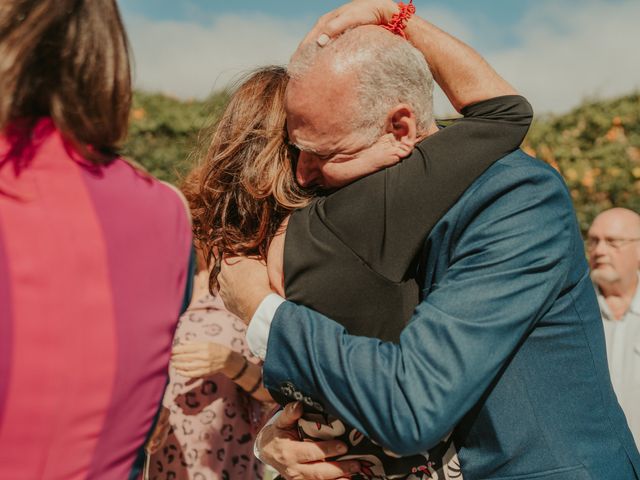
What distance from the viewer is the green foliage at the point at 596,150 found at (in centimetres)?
737

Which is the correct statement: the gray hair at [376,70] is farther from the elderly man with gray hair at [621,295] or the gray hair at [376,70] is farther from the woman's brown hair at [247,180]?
the elderly man with gray hair at [621,295]

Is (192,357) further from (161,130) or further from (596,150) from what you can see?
(161,130)

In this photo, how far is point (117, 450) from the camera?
4.46 ft

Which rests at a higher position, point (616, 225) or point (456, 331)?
point (456, 331)

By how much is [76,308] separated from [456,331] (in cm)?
83

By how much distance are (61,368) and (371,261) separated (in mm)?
803

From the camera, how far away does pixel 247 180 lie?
2023 mm

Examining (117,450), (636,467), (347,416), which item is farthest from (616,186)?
(117,450)

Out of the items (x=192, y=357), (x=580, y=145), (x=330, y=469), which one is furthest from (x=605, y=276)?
(x=330, y=469)

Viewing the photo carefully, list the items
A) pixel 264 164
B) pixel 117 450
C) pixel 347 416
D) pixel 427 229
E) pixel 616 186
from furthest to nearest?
1. pixel 616 186
2. pixel 264 164
3. pixel 427 229
4. pixel 347 416
5. pixel 117 450

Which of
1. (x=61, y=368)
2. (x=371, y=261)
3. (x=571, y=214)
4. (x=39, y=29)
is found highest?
(x=39, y=29)

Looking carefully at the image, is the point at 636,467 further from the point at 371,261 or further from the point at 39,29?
the point at 39,29

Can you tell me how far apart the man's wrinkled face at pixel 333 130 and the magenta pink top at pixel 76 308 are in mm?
575

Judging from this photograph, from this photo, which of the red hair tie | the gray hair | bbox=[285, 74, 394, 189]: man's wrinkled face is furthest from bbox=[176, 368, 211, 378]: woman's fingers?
the red hair tie
